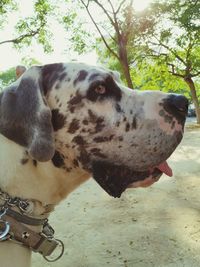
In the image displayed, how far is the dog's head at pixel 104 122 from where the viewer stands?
2.47m

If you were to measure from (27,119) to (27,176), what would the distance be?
0.33 meters

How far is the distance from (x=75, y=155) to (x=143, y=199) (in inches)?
180

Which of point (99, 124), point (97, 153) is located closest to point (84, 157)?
point (97, 153)

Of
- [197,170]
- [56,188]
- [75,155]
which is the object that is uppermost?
[75,155]

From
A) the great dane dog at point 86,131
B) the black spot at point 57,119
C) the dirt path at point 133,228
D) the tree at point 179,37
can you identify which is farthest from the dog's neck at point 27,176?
the tree at point 179,37

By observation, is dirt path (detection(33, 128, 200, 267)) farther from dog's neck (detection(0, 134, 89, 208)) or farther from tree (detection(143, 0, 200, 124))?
tree (detection(143, 0, 200, 124))

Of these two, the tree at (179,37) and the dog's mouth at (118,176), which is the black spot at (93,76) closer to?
the dog's mouth at (118,176)

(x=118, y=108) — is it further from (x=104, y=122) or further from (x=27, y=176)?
(x=27, y=176)

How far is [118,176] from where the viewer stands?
2.54m

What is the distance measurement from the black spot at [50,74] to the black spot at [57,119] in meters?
0.14

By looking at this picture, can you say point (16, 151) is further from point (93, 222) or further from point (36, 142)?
point (93, 222)

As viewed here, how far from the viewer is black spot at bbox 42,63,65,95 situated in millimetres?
2508

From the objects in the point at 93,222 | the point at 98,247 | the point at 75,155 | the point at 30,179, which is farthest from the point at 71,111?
the point at 93,222

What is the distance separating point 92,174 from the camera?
252cm
